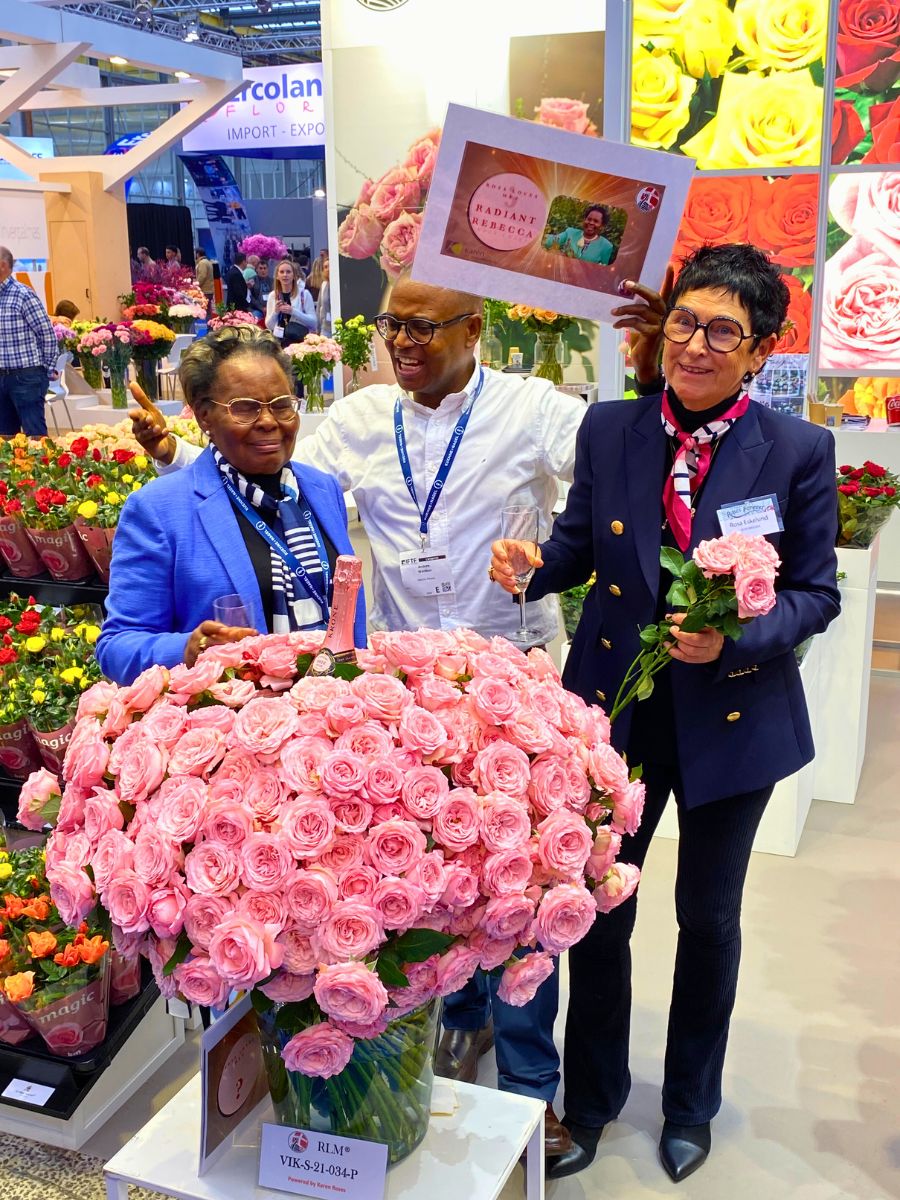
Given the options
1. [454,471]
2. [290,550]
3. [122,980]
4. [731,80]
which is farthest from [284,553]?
[731,80]

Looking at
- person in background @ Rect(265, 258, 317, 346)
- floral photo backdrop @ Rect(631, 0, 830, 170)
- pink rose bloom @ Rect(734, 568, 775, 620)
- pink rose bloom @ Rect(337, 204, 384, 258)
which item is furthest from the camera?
person in background @ Rect(265, 258, 317, 346)

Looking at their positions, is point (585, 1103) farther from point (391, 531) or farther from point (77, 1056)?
point (391, 531)

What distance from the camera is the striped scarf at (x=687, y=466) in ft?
6.46

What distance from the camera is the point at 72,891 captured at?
121 centimetres

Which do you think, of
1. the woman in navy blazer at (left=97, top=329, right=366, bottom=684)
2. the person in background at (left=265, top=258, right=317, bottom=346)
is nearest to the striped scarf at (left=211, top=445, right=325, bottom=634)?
the woman in navy blazer at (left=97, top=329, right=366, bottom=684)

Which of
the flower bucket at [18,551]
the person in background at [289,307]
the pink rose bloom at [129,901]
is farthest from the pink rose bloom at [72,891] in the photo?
the person in background at [289,307]

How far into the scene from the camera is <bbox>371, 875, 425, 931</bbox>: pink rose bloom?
1.13 meters

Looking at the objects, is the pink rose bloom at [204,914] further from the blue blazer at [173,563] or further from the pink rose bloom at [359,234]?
the pink rose bloom at [359,234]

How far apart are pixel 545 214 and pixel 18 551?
202cm

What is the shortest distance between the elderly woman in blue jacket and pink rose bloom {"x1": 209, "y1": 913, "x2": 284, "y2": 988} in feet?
4.67

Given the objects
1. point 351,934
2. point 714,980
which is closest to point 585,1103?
point 714,980

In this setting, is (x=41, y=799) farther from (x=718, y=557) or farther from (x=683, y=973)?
(x=683, y=973)

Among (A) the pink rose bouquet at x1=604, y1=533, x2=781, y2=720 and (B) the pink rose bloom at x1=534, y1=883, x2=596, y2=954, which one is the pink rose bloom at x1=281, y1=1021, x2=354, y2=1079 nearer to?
(B) the pink rose bloom at x1=534, y1=883, x2=596, y2=954

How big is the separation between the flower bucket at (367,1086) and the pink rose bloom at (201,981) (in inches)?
4.5
